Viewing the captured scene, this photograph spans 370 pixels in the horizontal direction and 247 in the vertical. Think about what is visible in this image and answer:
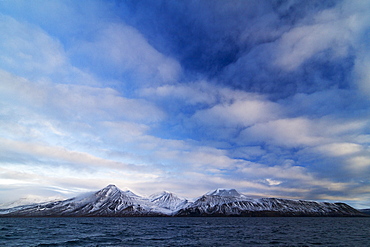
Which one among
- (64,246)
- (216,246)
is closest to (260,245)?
(216,246)

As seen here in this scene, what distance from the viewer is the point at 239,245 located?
53.1 m

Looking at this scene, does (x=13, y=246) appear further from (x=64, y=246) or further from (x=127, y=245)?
(x=127, y=245)

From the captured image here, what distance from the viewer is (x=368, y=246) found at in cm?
5462

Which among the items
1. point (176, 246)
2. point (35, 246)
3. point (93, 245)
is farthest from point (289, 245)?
point (35, 246)

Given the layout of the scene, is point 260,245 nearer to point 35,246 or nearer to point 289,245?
point 289,245

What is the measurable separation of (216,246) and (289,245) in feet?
63.1

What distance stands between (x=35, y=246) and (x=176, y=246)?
3532cm

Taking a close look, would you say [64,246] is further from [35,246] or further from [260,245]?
[260,245]

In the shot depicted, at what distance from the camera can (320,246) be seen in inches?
2108

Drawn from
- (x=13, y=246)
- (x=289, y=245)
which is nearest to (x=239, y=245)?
(x=289, y=245)

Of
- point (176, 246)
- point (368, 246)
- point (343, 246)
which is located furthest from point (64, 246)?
point (368, 246)

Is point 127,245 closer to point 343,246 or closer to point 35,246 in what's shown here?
point 35,246

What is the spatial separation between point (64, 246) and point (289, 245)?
57.6 metres

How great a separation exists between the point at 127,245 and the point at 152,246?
6.76 m
